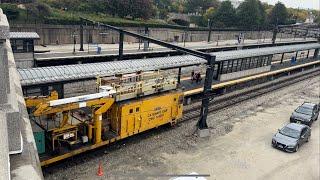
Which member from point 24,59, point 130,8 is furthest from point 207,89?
point 130,8

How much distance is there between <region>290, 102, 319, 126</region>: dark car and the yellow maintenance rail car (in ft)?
33.5

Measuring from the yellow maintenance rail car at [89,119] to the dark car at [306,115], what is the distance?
33.5ft

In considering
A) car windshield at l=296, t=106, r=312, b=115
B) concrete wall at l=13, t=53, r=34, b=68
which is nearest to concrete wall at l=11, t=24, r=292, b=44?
concrete wall at l=13, t=53, r=34, b=68

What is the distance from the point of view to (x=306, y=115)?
74.2ft

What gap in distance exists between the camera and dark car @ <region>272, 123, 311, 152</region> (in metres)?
17.9

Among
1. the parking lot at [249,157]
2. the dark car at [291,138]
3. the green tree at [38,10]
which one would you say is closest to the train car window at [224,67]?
the parking lot at [249,157]

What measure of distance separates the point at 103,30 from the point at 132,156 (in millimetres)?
35910

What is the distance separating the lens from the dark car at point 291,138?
17.9 metres

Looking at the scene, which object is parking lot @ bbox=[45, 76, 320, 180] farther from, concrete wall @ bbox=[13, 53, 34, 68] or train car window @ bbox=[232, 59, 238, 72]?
concrete wall @ bbox=[13, 53, 34, 68]

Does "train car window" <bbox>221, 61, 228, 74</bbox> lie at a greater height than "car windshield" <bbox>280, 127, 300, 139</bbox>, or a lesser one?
greater

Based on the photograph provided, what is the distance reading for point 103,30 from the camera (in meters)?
48.9

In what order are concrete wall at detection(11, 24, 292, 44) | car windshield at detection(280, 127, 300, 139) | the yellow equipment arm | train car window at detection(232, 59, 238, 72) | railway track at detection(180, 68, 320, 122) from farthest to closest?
concrete wall at detection(11, 24, 292, 44) → train car window at detection(232, 59, 238, 72) → railway track at detection(180, 68, 320, 122) → car windshield at detection(280, 127, 300, 139) → the yellow equipment arm

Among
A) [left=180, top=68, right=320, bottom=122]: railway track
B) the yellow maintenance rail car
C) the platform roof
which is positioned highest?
the platform roof

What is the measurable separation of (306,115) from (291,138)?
521cm
